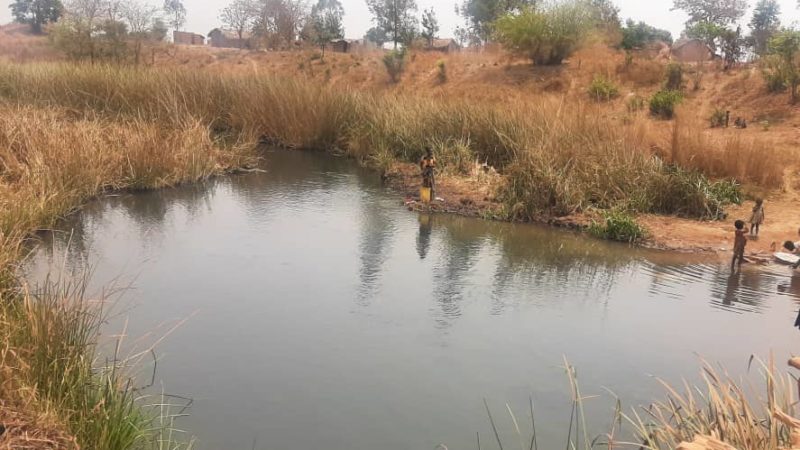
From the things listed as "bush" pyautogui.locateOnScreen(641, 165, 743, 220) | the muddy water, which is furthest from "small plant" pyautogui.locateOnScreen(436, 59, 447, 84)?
the muddy water

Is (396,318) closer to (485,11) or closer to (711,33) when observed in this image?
(711,33)

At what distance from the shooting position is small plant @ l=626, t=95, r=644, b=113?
20.0 metres

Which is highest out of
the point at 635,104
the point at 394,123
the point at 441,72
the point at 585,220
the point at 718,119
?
the point at 441,72

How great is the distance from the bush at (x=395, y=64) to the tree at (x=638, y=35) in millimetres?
10453

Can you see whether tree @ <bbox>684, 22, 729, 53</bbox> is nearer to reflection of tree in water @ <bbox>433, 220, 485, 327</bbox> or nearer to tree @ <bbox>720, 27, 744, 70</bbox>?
tree @ <bbox>720, 27, 744, 70</bbox>

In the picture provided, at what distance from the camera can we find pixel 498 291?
773 centimetres

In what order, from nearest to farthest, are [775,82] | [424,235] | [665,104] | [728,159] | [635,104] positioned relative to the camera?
[424,235]
[728,159]
[665,104]
[775,82]
[635,104]

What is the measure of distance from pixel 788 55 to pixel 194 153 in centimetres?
Answer: 1855

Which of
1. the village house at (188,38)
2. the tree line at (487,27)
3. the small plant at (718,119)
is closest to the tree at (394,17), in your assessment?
the tree line at (487,27)

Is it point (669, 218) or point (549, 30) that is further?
point (549, 30)

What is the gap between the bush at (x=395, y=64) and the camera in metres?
30.3

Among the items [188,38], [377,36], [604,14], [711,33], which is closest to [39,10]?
[188,38]

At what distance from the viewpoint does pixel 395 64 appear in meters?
30.3

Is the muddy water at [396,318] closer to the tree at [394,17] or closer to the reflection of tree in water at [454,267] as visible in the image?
the reflection of tree in water at [454,267]
